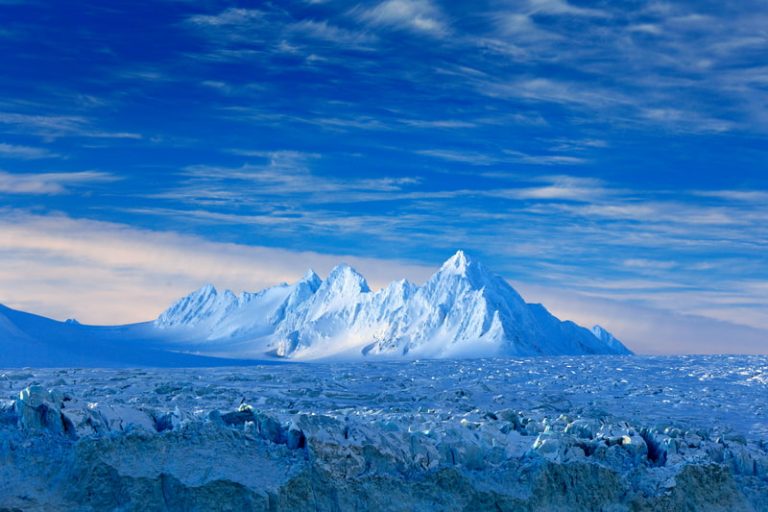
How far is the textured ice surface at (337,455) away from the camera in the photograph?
11.1 m

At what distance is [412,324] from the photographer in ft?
235

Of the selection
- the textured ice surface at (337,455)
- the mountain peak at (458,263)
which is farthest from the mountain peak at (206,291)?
the textured ice surface at (337,455)

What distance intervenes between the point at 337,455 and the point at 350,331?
221 feet

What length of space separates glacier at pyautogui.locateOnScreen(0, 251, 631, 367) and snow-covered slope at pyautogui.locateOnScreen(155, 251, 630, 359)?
0.35 ft

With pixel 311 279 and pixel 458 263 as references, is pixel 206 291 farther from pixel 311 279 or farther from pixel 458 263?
pixel 458 263

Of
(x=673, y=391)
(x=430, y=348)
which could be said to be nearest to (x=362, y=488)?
(x=673, y=391)

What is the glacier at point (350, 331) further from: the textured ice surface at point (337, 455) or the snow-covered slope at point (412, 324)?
the textured ice surface at point (337, 455)

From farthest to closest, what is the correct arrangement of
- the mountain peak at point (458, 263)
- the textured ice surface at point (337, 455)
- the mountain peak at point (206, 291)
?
the mountain peak at point (206, 291) < the mountain peak at point (458, 263) < the textured ice surface at point (337, 455)

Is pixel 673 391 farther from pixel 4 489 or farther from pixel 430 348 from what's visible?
pixel 430 348

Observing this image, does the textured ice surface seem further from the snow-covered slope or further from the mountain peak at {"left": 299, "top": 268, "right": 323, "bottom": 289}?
the mountain peak at {"left": 299, "top": 268, "right": 323, "bottom": 289}

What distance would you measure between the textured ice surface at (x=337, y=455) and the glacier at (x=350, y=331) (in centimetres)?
2847

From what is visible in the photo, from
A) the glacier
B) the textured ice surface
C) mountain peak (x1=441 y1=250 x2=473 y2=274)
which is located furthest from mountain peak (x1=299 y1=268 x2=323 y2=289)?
the textured ice surface

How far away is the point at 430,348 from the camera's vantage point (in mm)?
65625

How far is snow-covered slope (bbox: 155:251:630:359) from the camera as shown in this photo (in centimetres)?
6544
